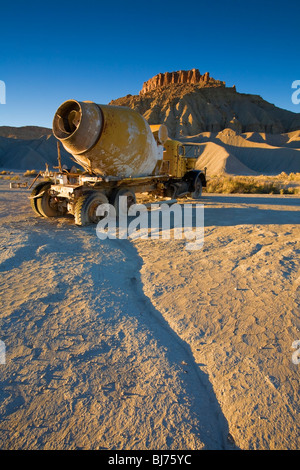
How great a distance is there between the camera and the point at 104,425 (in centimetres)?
204

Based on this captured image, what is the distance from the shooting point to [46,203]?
8.86 metres

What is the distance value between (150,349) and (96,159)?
638 cm

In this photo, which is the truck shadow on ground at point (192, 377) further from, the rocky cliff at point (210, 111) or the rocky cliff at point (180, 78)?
the rocky cliff at point (180, 78)

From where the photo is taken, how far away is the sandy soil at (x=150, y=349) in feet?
6.68

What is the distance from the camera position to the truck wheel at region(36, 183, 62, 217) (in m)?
8.77

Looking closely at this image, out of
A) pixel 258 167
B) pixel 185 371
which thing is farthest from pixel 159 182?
pixel 258 167

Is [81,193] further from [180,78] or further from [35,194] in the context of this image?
[180,78]

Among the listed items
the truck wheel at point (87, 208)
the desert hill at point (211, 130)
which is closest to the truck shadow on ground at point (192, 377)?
the truck wheel at point (87, 208)

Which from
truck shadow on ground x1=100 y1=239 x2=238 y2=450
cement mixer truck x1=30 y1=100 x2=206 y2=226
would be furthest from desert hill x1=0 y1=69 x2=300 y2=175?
truck shadow on ground x1=100 y1=239 x2=238 y2=450

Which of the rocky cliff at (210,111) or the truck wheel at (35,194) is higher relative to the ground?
the rocky cliff at (210,111)

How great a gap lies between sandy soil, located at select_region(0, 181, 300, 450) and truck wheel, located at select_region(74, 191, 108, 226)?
7.02 ft

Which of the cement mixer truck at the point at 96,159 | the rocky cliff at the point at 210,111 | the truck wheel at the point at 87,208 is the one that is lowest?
the truck wheel at the point at 87,208

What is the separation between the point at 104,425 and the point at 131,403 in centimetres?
27

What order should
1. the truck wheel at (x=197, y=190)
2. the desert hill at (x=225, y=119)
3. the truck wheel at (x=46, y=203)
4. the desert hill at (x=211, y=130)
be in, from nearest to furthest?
the truck wheel at (x=46, y=203) < the truck wheel at (x=197, y=190) < the desert hill at (x=211, y=130) < the desert hill at (x=225, y=119)
